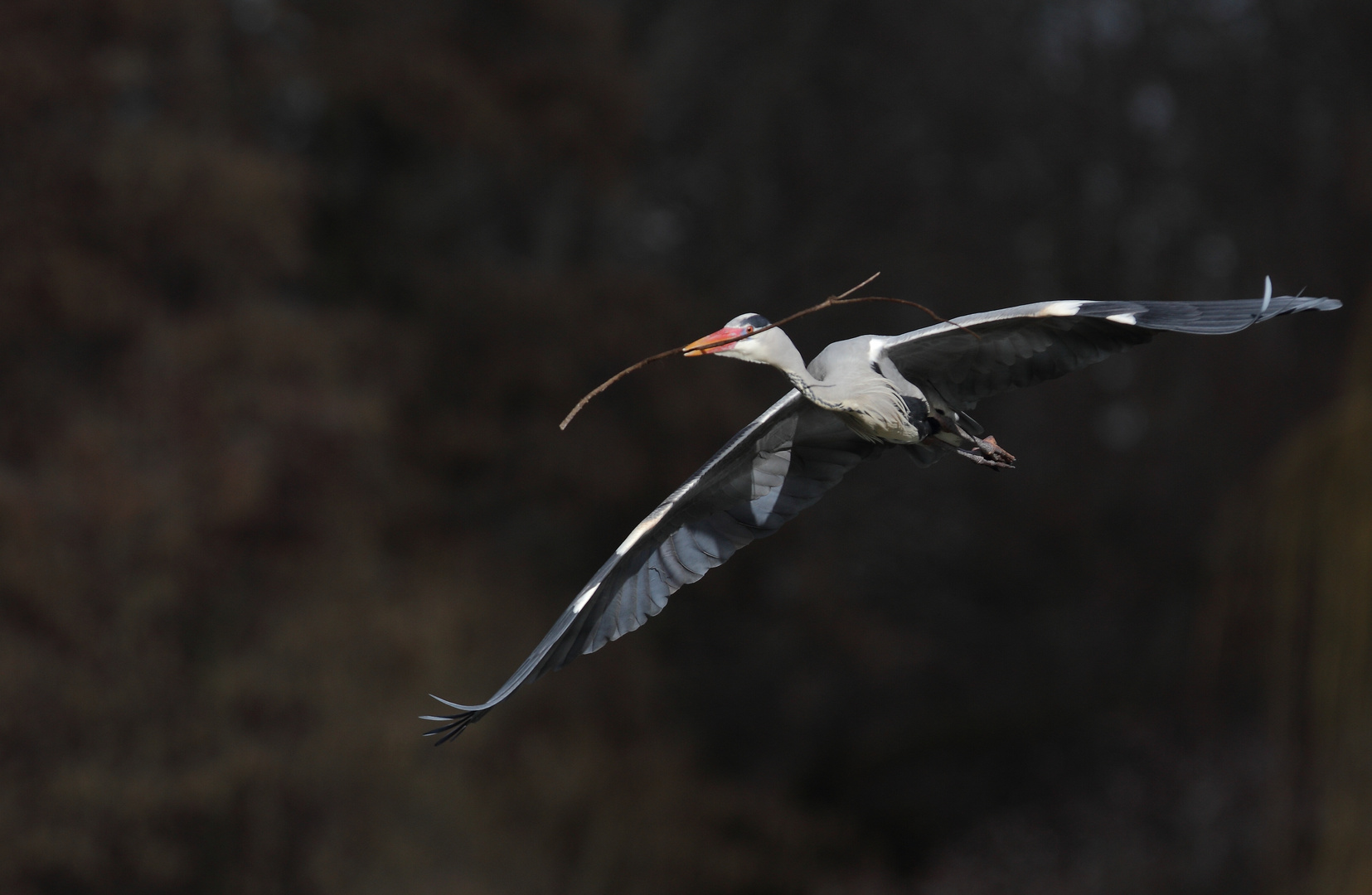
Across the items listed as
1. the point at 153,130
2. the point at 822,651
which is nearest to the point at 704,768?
the point at 822,651

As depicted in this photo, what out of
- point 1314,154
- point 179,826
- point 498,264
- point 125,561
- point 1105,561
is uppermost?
point 498,264

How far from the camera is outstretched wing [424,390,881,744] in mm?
1852

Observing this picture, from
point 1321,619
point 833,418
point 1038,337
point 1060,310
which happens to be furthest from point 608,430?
point 1060,310

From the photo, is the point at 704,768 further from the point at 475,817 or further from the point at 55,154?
the point at 55,154

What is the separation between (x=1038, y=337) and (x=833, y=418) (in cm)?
30

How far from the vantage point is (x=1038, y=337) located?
1783mm

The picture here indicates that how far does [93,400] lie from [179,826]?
2168mm

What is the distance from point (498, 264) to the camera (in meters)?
9.04

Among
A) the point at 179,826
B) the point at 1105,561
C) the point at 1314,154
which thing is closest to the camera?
the point at 179,826

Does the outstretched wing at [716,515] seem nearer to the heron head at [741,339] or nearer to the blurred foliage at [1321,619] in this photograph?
the heron head at [741,339]

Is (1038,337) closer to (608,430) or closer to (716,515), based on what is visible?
(716,515)

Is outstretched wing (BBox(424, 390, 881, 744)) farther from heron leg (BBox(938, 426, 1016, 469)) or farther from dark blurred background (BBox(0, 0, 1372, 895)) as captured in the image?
dark blurred background (BBox(0, 0, 1372, 895))

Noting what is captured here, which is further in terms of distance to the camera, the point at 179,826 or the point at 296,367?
the point at 296,367

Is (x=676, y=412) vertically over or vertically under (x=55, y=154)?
under
